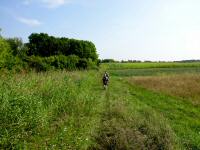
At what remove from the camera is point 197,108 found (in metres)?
20.7

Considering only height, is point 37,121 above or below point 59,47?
below

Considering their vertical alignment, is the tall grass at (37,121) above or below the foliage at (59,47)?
below

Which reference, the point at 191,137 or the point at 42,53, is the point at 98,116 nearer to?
the point at 191,137

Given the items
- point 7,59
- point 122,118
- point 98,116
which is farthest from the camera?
point 7,59

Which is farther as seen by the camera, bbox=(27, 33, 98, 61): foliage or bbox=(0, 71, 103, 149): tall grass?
bbox=(27, 33, 98, 61): foliage

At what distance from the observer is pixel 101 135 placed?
1081 cm

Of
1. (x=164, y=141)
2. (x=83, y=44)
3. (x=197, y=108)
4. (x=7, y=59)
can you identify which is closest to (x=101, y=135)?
(x=164, y=141)

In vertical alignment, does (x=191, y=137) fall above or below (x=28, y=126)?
below

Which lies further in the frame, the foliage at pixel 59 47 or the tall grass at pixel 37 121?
the foliage at pixel 59 47

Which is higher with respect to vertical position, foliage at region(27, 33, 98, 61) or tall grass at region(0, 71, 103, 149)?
foliage at region(27, 33, 98, 61)

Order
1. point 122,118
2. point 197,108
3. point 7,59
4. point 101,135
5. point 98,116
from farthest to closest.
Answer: point 7,59 → point 197,108 → point 98,116 → point 122,118 → point 101,135

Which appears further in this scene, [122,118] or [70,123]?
[122,118]

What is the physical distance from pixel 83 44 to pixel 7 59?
49379mm

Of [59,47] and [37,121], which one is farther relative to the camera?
[59,47]
